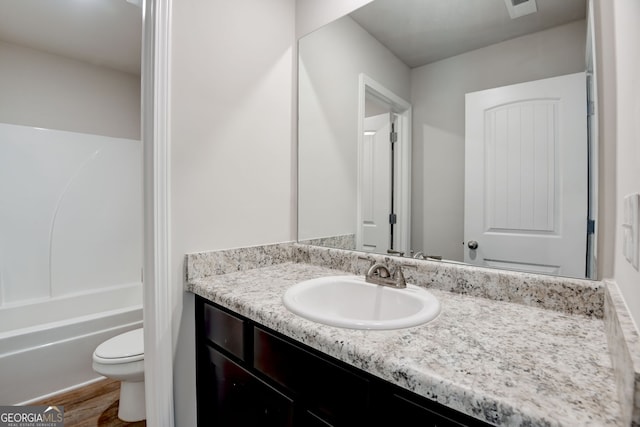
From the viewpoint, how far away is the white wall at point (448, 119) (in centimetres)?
96

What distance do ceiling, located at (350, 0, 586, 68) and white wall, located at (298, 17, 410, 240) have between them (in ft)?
0.32

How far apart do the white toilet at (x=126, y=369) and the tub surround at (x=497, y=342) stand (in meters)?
0.85

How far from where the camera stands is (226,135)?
4.34ft

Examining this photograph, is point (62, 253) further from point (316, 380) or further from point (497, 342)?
point (497, 342)

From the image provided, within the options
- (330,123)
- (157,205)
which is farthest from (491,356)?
(330,123)

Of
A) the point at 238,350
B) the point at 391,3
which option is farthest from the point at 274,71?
the point at 238,350

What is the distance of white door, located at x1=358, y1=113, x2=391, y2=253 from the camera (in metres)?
1.33

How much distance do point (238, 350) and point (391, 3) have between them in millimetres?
1539

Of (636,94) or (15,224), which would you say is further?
(15,224)

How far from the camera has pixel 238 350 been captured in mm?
1004

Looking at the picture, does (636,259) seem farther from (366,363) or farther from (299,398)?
(299,398)

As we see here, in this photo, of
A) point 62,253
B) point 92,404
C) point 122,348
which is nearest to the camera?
point 122,348

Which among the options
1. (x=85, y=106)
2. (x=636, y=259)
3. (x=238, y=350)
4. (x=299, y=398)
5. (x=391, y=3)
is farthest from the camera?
(x=85, y=106)

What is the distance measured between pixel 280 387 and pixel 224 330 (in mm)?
331
